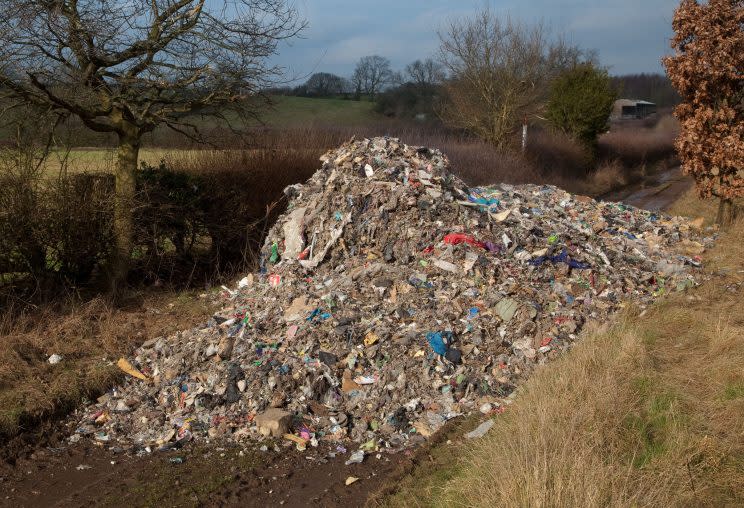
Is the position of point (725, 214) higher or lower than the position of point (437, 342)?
higher

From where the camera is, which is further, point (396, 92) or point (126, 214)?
point (396, 92)

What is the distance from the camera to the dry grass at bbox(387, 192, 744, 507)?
11.5ft

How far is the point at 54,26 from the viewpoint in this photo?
24.7 ft

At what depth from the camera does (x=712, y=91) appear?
40.5 feet

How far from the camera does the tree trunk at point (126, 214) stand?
8.62m

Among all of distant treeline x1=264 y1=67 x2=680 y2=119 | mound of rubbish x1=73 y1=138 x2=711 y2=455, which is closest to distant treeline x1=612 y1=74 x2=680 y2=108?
distant treeline x1=264 y1=67 x2=680 y2=119

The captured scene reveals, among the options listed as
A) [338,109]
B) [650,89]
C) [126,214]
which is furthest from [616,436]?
[650,89]

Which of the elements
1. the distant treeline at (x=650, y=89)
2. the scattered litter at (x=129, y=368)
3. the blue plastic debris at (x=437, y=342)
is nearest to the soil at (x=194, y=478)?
the scattered litter at (x=129, y=368)

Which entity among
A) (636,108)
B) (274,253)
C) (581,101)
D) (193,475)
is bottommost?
(193,475)

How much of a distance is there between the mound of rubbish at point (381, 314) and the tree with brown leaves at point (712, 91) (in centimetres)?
351

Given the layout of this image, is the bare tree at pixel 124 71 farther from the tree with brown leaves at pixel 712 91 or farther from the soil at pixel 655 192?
the soil at pixel 655 192

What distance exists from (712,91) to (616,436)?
1052 cm

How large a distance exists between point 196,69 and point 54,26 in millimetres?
1716

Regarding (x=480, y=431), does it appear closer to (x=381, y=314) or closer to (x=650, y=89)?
(x=381, y=314)
